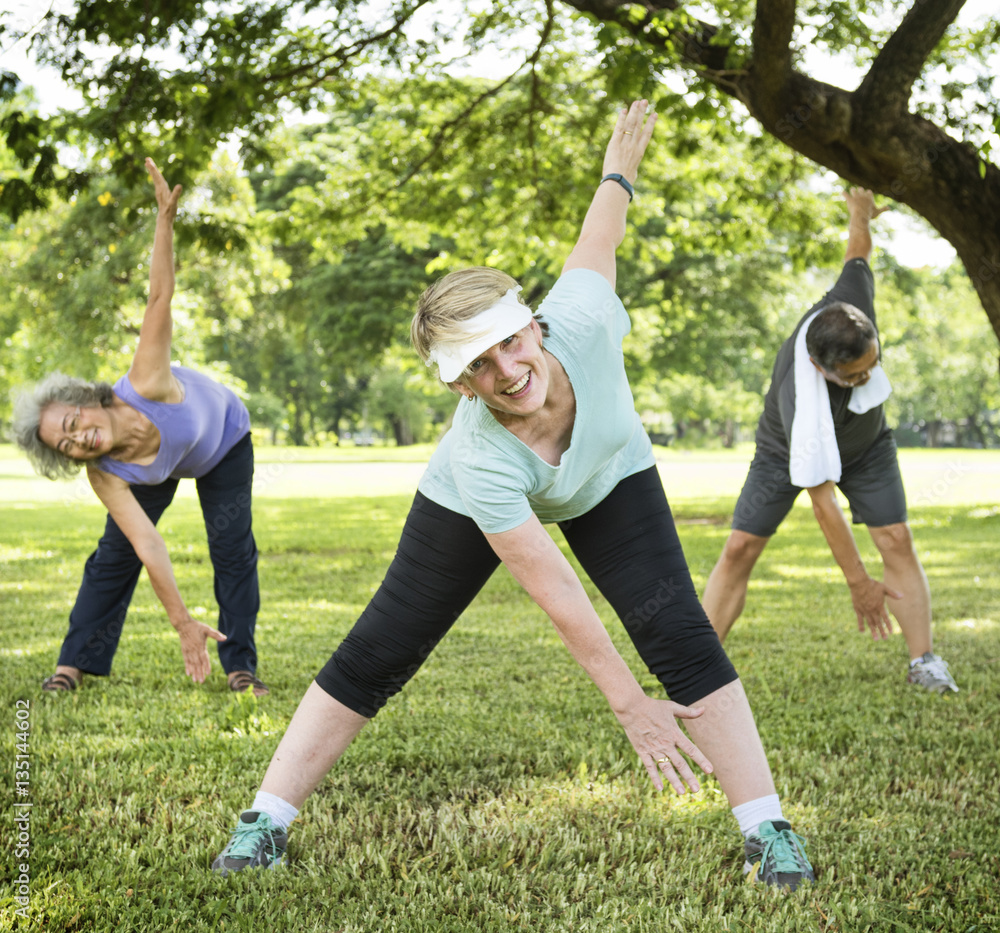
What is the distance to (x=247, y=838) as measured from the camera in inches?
113

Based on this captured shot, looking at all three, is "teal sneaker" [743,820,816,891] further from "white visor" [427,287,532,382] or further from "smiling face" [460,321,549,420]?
"white visor" [427,287,532,382]

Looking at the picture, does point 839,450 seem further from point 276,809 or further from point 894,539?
point 276,809

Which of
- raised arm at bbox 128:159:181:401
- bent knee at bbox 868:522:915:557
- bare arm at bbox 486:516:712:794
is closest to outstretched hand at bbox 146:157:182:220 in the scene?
raised arm at bbox 128:159:181:401

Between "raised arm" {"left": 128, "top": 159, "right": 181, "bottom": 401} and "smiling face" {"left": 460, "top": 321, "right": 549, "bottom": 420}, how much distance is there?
2029 mm

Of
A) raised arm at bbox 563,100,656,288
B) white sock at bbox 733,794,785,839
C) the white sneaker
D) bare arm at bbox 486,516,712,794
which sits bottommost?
the white sneaker

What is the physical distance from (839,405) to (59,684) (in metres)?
4.13

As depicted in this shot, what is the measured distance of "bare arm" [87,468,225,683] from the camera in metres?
3.66

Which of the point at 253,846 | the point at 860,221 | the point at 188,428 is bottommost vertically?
the point at 253,846

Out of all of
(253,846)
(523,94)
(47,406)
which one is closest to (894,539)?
(253,846)

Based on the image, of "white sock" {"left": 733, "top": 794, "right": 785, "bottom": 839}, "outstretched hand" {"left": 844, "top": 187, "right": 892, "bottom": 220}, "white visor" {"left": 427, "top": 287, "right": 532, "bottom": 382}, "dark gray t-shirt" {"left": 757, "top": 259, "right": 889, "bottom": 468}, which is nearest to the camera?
"white visor" {"left": 427, "top": 287, "right": 532, "bottom": 382}

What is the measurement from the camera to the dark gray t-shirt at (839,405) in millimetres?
4477

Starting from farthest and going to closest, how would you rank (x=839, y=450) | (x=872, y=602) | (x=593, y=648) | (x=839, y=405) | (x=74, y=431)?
(x=839, y=450), (x=839, y=405), (x=74, y=431), (x=872, y=602), (x=593, y=648)

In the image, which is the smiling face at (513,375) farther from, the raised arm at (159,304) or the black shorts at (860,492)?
the black shorts at (860,492)

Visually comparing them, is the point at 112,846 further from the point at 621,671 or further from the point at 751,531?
the point at 751,531
